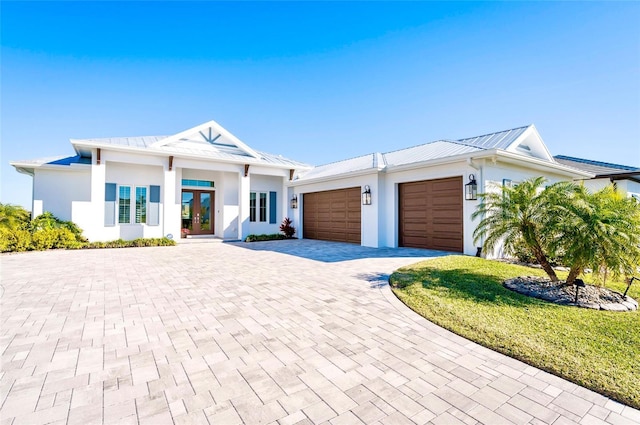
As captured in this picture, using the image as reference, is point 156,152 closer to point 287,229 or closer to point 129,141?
point 129,141

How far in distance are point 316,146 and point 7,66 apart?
56.3 feet

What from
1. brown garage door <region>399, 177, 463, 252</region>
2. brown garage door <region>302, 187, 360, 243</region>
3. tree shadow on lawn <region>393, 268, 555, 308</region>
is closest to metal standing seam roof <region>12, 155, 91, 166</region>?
brown garage door <region>302, 187, 360, 243</region>

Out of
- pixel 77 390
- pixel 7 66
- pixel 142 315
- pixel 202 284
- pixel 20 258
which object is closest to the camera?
pixel 77 390

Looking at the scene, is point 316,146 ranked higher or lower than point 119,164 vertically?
higher

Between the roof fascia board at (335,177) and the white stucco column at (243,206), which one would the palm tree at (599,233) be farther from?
the white stucco column at (243,206)

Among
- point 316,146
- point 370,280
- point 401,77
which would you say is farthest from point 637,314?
point 316,146

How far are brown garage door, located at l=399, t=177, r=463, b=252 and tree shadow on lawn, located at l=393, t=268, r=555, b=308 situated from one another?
3300 millimetres

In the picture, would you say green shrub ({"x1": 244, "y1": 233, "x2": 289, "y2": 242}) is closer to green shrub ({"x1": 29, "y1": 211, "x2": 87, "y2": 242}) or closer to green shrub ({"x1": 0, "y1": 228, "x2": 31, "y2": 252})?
green shrub ({"x1": 29, "y1": 211, "x2": 87, "y2": 242})

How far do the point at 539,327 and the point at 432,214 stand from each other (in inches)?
271

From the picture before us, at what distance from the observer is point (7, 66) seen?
371 inches

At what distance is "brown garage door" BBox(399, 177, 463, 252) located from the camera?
949 centimetres

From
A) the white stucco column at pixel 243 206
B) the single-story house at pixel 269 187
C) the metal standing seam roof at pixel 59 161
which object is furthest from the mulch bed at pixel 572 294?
the metal standing seam roof at pixel 59 161

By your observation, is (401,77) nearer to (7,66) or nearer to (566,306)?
(566,306)

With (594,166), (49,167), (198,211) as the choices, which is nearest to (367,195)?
(198,211)
